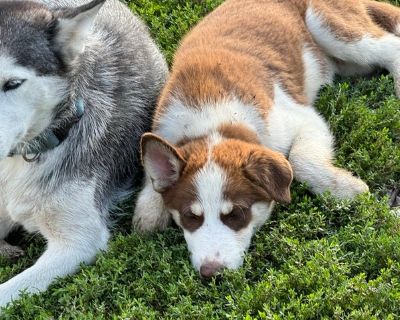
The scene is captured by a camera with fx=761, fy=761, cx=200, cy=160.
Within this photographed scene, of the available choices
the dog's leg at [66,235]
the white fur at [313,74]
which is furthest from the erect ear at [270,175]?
the white fur at [313,74]

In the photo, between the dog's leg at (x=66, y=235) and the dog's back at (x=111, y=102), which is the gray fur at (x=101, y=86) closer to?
the dog's back at (x=111, y=102)

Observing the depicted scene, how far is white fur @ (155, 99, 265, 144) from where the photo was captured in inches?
206

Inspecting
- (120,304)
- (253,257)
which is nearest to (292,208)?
(253,257)

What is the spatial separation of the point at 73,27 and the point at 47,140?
77 cm

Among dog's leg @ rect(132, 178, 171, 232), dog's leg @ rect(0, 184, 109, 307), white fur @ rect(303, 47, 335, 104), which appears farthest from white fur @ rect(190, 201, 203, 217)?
white fur @ rect(303, 47, 335, 104)

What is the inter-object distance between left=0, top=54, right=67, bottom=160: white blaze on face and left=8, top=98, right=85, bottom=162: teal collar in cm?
10

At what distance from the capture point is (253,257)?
4816mm

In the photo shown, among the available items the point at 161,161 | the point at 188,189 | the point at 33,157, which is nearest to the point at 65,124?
the point at 33,157

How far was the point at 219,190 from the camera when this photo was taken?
4641 millimetres

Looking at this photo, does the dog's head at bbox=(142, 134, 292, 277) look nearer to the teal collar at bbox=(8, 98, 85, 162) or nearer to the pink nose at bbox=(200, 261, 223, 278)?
the pink nose at bbox=(200, 261, 223, 278)

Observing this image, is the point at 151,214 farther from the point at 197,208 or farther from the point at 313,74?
the point at 313,74

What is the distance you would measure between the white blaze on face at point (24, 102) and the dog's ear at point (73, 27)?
19cm

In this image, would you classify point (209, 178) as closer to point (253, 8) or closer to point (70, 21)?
point (70, 21)

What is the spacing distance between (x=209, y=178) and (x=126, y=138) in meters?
1.12
